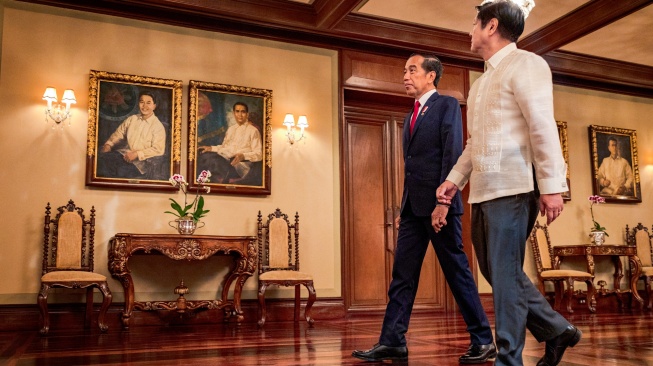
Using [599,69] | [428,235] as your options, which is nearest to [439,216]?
[428,235]

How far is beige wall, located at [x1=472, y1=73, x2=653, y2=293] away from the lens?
25.0 feet

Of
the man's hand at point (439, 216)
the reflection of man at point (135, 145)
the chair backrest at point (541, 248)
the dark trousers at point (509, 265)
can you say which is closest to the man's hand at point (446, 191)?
the man's hand at point (439, 216)

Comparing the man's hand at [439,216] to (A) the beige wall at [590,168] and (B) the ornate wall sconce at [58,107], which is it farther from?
(A) the beige wall at [590,168]

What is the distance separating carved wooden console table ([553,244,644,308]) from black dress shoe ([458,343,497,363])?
4.92 meters

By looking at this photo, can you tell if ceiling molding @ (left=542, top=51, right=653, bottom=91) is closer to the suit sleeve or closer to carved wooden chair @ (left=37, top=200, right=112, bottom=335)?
the suit sleeve

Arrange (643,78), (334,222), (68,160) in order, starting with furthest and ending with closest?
(643,78) → (334,222) → (68,160)

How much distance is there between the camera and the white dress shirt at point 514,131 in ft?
6.20

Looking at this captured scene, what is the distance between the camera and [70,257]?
16.2 feet

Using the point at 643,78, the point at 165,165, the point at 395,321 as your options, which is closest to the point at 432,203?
the point at 395,321

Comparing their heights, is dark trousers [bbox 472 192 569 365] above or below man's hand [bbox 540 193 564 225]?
below

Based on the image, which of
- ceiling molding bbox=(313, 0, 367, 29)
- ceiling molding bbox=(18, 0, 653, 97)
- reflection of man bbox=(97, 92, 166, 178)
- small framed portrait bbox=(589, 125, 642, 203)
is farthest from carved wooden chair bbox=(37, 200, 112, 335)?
small framed portrait bbox=(589, 125, 642, 203)

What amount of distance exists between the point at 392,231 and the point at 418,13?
95.7 inches

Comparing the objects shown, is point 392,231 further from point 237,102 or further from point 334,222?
point 237,102

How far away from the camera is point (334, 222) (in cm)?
625
